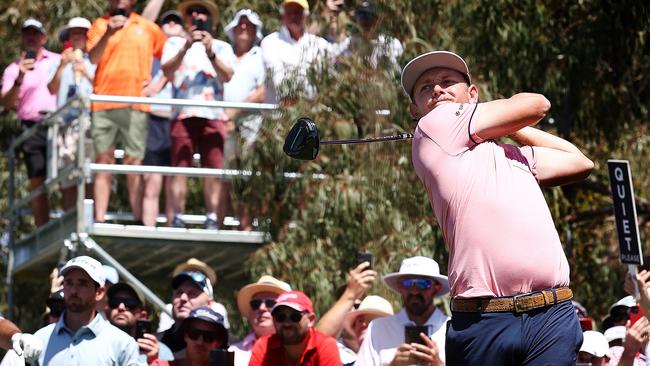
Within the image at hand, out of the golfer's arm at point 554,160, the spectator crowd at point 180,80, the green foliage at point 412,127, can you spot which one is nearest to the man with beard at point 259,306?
the green foliage at point 412,127

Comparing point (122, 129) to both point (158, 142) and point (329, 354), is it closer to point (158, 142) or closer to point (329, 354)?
point (158, 142)

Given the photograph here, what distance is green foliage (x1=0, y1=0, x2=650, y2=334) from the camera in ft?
49.8

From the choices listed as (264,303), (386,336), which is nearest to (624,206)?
(386,336)

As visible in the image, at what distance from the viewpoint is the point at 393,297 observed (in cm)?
1409

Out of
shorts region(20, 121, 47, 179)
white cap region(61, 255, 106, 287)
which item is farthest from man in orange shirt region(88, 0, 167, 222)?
white cap region(61, 255, 106, 287)

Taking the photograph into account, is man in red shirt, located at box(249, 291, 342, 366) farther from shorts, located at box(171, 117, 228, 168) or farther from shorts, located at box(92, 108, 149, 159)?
shorts, located at box(92, 108, 149, 159)

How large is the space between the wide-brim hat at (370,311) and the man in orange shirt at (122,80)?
13.4 ft

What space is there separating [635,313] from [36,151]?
791 centimetres

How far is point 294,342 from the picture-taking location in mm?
10805

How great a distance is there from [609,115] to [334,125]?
337cm

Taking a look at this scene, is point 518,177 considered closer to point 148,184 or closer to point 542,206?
point 542,206

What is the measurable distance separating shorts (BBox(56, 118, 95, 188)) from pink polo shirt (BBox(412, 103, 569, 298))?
9.13 meters

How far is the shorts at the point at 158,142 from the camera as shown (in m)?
16.0

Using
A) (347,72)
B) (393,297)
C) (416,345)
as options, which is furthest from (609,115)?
(416,345)
